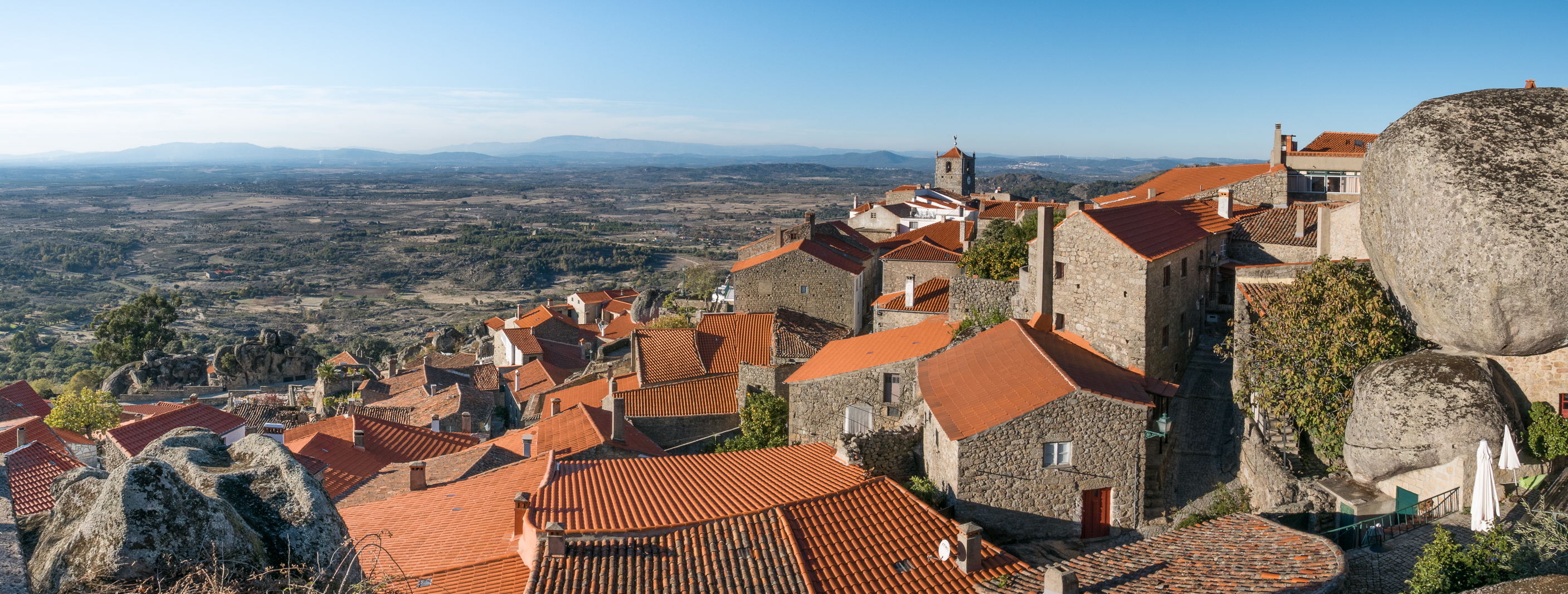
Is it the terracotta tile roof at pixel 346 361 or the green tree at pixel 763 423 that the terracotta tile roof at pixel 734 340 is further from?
the terracotta tile roof at pixel 346 361

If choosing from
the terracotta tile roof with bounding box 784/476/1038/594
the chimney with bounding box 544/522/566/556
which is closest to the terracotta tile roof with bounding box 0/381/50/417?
the chimney with bounding box 544/522/566/556

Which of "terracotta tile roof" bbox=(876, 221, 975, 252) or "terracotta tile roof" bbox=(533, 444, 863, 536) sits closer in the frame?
"terracotta tile roof" bbox=(533, 444, 863, 536)

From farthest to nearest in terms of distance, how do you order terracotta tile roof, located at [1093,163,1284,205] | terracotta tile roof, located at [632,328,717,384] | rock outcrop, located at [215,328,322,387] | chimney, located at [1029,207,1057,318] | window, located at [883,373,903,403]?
rock outcrop, located at [215,328,322,387] → terracotta tile roof, located at [1093,163,1284,205] → terracotta tile roof, located at [632,328,717,384] → window, located at [883,373,903,403] → chimney, located at [1029,207,1057,318]

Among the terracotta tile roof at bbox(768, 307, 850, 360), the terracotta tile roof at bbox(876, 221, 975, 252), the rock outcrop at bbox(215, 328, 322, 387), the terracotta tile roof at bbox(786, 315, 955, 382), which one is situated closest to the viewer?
the terracotta tile roof at bbox(786, 315, 955, 382)

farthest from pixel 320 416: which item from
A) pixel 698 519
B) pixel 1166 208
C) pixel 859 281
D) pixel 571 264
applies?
pixel 571 264

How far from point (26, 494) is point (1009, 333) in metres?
16.2

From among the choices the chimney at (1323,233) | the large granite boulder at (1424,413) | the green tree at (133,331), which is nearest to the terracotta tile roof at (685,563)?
the large granite boulder at (1424,413)

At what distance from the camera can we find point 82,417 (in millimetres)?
31984

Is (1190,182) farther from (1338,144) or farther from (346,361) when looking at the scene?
(346,361)

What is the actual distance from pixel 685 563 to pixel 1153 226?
506 inches

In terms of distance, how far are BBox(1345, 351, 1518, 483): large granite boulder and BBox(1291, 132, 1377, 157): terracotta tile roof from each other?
27839 millimetres

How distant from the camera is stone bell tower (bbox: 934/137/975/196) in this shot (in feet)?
316

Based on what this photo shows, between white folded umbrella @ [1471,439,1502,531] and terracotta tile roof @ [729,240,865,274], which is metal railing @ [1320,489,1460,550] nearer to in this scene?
white folded umbrella @ [1471,439,1502,531]

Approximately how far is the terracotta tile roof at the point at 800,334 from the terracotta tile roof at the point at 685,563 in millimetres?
12134
